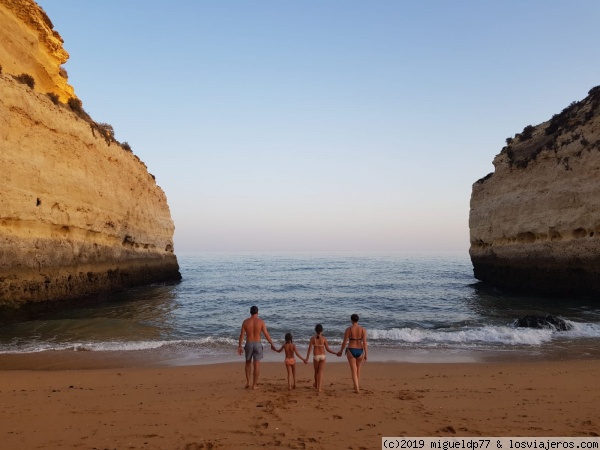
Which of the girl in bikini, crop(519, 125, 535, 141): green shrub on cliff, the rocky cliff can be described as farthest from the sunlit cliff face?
crop(519, 125, 535, 141): green shrub on cliff

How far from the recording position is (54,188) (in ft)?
54.7

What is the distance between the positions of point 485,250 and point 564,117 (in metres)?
9.85

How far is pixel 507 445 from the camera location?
4.36 meters

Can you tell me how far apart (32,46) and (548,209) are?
29.7 metres

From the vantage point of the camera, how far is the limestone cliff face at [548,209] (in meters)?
18.1

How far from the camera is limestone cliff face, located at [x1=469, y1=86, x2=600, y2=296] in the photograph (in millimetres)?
18078

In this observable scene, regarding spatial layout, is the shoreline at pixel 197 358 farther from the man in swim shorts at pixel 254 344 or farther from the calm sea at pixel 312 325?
the man in swim shorts at pixel 254 344

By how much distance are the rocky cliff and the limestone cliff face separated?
23.7 m

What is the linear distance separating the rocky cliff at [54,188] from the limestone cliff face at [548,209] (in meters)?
23.7

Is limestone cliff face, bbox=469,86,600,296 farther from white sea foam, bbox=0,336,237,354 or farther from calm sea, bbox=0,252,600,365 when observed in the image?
white sea foam, bbox=0,336,237,354

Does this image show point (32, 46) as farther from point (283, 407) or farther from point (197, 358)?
point (283, 407)

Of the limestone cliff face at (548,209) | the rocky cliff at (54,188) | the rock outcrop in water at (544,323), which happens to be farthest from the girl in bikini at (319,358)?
the limestone cliff face at (548,209)

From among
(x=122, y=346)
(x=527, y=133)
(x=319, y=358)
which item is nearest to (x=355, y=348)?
(x=319, y=358)

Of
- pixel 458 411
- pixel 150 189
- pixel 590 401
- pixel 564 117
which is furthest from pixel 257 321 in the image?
pixel 150 189
